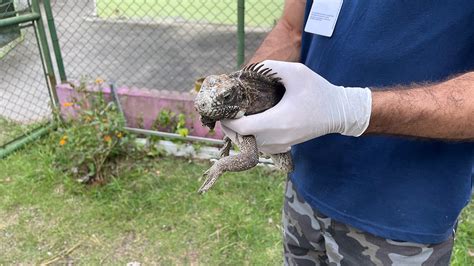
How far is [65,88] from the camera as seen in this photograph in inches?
185

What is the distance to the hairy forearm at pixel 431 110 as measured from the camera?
1.33m

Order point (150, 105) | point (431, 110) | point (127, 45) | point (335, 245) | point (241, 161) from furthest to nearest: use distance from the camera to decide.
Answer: point (127, 45), point (150, 105), point (335, 245), point (241, 161), point (431, 110)

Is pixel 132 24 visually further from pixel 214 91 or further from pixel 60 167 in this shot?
pixel 214 91

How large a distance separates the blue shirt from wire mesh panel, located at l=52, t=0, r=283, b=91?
206 inches

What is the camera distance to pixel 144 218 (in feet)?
12.1

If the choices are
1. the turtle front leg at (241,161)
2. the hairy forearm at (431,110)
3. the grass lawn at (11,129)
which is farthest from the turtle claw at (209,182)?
the grass lawn at (11,129)

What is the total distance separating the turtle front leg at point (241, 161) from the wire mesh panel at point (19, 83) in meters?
3.58

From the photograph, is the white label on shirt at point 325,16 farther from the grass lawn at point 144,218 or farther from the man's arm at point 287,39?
the grass lawn at point 144,218

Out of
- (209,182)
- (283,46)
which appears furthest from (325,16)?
(209,182)

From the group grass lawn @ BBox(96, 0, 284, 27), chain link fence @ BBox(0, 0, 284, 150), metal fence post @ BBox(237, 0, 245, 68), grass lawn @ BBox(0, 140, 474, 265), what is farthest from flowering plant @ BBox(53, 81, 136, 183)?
grass lawn @ BBox(96, 0, 284, 27)

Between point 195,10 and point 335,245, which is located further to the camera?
point 195,10

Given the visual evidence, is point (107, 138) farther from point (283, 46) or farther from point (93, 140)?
point (283, 46)

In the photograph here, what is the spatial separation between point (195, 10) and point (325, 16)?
8163 millimetres

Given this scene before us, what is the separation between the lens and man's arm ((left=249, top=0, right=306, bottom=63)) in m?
2.07
